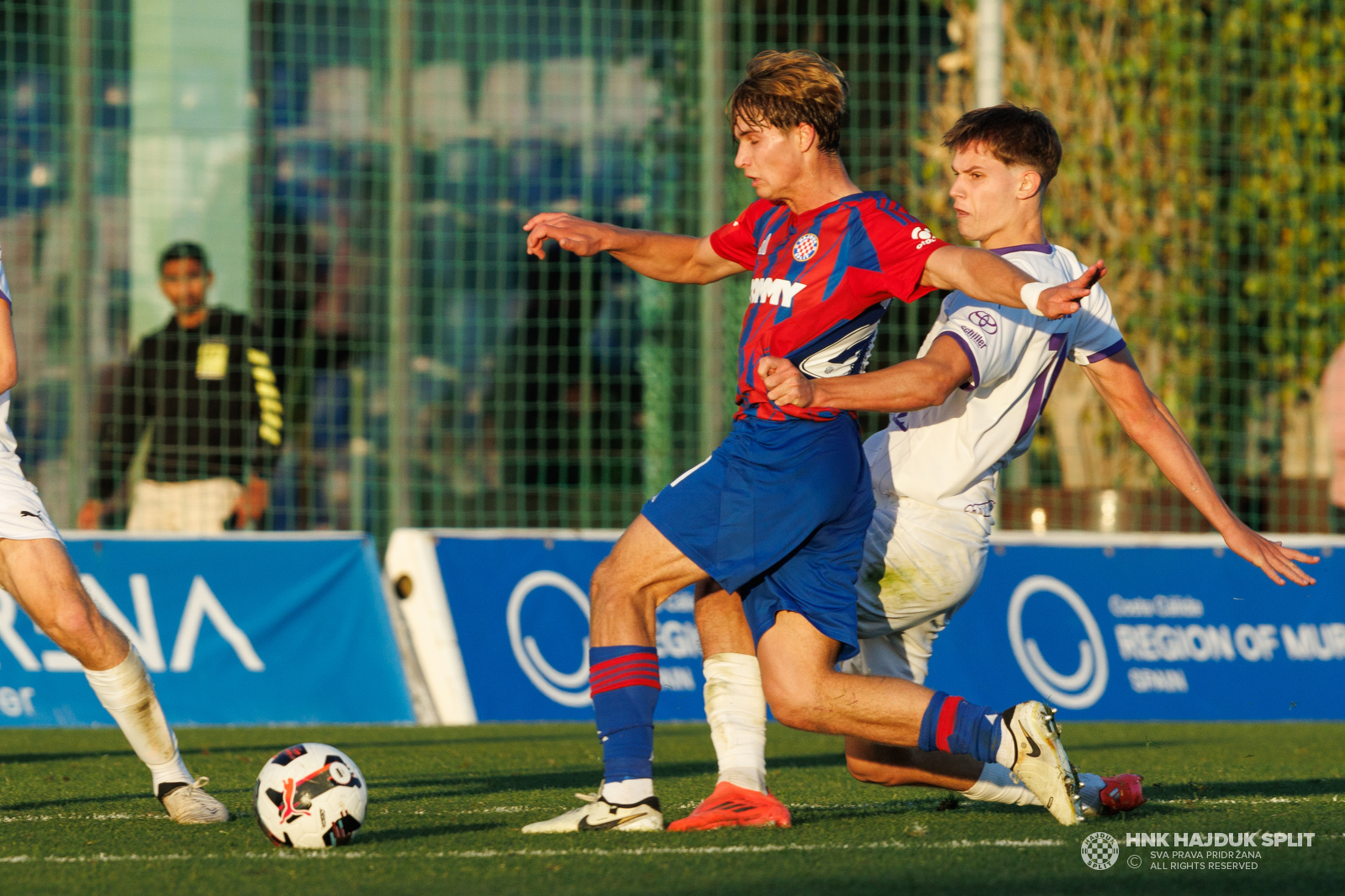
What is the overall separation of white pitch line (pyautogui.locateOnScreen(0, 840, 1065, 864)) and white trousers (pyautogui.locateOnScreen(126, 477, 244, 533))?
19.6ft

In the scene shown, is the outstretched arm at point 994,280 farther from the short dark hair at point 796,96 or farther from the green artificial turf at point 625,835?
the green artificial turf at point 625,835

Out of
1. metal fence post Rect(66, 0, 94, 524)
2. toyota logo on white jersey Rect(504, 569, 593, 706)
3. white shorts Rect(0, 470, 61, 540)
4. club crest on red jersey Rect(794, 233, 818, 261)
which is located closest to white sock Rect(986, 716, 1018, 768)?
club crest on red jersey Rect(794, 233, 818, 261)

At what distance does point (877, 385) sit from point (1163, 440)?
1.08 m

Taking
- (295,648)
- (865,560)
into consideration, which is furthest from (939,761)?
(295,648)

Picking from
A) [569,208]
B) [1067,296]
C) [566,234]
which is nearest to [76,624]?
[566,234]

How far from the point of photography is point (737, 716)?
177 inches

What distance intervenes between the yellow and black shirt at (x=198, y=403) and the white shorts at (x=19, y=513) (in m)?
5.10

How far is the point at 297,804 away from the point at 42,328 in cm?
823

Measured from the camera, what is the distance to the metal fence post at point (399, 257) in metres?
11.4

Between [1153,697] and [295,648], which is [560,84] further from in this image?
[1153,697]

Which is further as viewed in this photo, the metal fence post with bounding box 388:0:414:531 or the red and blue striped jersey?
the metal fence post with bounding box 388:0:414:531

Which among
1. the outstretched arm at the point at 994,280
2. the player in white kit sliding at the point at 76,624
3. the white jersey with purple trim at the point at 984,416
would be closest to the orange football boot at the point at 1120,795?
the white jersey with purple trim at the point at 984,416

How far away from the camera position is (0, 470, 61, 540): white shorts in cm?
470

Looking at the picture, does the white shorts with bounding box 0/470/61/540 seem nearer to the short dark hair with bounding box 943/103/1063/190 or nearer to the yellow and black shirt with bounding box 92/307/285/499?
the short dark hair with bounding box 943/103/1063/190
